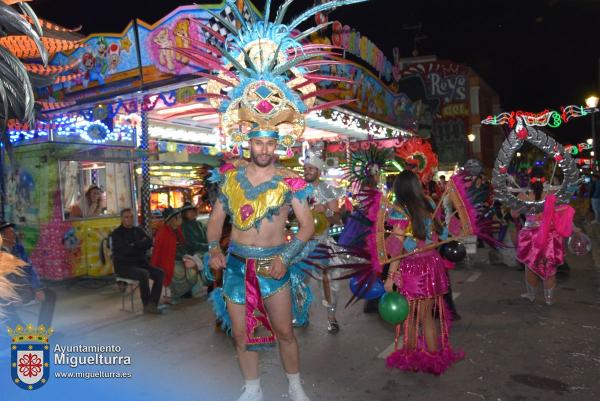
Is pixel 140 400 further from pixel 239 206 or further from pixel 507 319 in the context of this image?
pixel 507 319

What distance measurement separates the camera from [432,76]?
3434 cm

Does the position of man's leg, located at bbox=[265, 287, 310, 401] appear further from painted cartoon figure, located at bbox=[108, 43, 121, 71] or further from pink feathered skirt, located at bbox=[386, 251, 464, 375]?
painted cartoon figure, located at bbox=[108, 43, 121, 71]

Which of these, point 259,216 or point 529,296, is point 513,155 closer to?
point 529,296

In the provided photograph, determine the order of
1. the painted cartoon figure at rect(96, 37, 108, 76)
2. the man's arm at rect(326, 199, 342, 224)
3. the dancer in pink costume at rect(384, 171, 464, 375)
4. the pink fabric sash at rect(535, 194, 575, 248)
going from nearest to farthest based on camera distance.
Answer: the dancer in pink costume at rect(384, 171, 464, 375), the man's arm at rect(326, 199, 342, 224), the pink fabric sash at rect(535, 194, 575, 248), the painted cartoon figure at rect(96, 37, 108, 76)

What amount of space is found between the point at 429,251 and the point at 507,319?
2401mm

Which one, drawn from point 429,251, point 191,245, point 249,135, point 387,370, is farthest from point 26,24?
point 191,245

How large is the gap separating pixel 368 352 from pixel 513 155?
12.1 feet

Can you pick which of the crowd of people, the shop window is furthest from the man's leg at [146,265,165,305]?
the shop window

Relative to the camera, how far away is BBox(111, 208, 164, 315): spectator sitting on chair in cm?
672

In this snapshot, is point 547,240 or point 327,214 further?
point 547,240

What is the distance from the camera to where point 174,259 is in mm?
7164

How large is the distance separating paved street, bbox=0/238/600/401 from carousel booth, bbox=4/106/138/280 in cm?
159

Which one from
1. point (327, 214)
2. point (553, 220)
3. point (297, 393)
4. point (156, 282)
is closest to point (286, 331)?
point (297, 393)

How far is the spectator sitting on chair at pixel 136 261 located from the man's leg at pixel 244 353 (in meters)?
3.55
